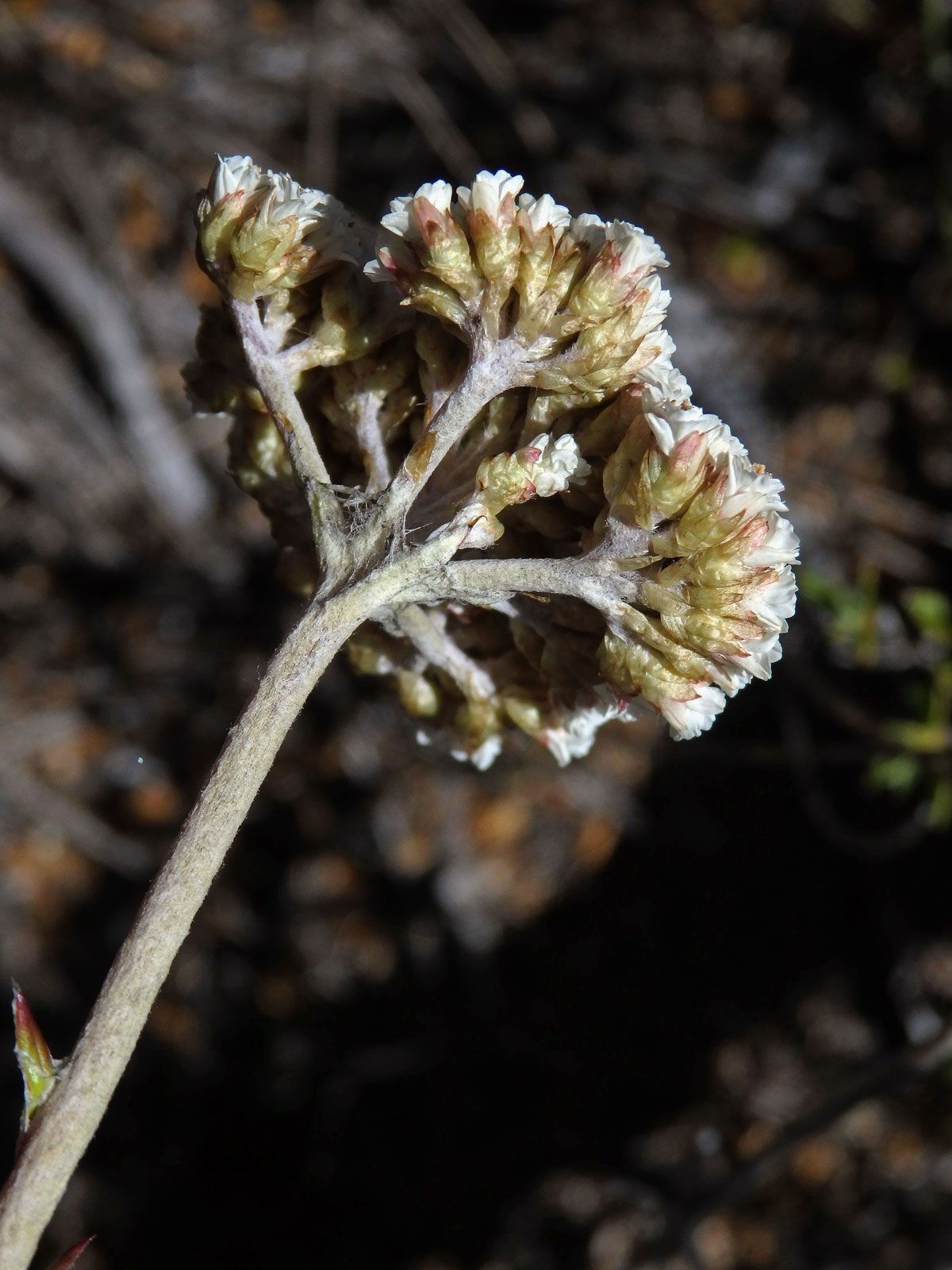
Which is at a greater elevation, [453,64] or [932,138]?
[932,138]

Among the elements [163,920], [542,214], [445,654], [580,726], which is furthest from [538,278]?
[163,920]

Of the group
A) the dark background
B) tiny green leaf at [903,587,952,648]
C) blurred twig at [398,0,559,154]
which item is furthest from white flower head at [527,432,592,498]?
blurred twig at [398,0,559,154]

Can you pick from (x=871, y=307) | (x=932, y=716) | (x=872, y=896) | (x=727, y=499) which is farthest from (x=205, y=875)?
(x=871, y=307)

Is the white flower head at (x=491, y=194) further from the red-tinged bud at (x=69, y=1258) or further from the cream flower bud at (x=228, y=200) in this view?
the red-tinged bud at (x=69, y=1258)

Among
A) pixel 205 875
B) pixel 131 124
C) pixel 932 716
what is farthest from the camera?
pixel 131 124

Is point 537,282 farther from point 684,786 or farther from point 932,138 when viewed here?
point 932,138

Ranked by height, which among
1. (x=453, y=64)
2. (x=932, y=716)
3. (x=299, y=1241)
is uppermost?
(x=453, y=64)
